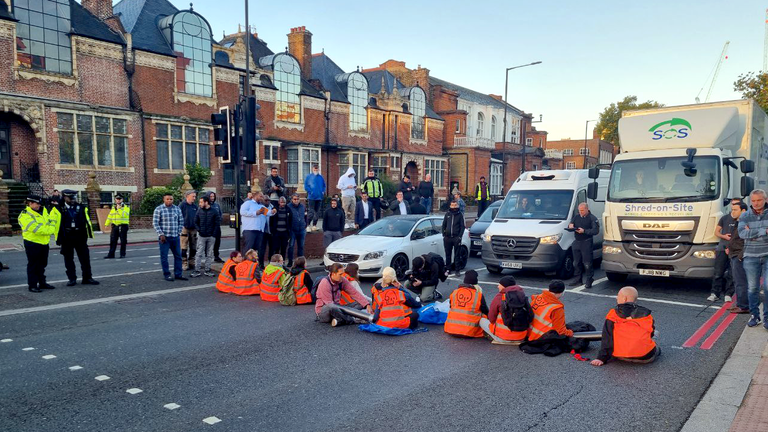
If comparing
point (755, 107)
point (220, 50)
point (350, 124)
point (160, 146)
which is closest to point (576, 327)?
point (755, 107)

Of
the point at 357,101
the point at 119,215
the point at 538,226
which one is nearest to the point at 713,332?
the point at 538,226

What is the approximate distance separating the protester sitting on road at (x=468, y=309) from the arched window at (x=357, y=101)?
31.1 m

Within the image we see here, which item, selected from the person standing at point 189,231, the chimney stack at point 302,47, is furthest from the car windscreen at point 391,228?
the chimney stack at point 302,47

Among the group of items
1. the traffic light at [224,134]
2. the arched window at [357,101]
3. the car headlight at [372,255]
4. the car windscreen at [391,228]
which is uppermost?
the arched window at [357,101]

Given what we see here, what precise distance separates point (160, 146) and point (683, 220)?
24.4m

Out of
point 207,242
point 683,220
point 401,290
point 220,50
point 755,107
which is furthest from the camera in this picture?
point 220,50

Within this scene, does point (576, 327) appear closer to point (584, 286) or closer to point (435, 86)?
point (584, 286)

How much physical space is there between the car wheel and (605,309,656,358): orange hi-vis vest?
614 centimetres

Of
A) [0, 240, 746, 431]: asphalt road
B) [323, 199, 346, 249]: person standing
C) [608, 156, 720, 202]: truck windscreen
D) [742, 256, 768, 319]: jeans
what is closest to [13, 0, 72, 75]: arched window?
[323, 199, 346, 249]: person standing

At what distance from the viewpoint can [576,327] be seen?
7.17m

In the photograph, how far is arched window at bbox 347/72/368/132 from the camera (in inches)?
1474

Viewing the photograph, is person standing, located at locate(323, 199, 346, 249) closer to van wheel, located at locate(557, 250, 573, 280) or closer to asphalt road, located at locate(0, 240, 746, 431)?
asphalt road, located at locate(0, 240, 746, 431)

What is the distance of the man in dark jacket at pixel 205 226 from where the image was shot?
38.2 ft

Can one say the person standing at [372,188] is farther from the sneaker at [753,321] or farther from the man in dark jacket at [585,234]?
the sneaker at [753,321]
